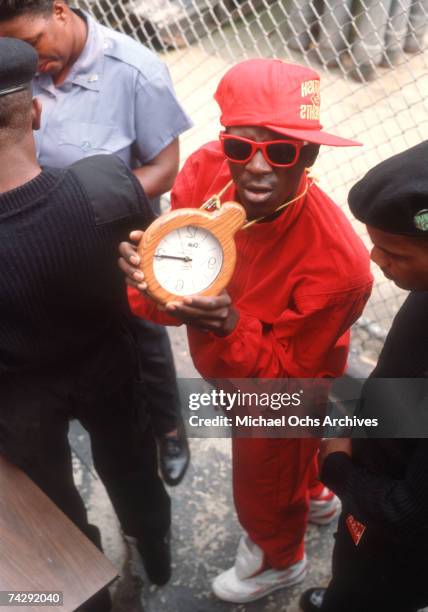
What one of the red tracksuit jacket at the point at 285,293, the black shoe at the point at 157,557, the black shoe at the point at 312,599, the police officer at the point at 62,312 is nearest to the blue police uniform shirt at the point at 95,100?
the red tracksuit jacket at the point at 285,293

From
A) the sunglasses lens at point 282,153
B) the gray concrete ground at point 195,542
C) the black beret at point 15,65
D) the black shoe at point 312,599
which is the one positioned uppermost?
the black beret at point 15,65

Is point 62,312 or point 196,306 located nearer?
point 196,306

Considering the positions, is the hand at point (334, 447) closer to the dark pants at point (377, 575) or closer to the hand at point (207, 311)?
the dark pants at point (377, 575)

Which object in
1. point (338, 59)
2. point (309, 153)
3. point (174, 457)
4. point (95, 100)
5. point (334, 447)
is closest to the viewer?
point (309, 153)

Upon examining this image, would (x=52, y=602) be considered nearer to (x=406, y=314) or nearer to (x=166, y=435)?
(x=406, y=314)

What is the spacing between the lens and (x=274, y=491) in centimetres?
220

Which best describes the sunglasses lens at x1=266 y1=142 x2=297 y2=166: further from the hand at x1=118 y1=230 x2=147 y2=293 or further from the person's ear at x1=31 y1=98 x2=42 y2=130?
the person's ear at x1=31 y1=98 x2=42 y2=130

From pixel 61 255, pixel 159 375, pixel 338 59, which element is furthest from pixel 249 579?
pixel 338 59

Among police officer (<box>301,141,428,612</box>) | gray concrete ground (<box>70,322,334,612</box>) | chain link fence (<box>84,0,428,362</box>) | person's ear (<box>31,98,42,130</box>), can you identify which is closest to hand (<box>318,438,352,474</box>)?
police officer (<box>301,141,428,612</box>)

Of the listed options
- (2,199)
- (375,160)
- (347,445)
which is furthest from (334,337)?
(375,160)

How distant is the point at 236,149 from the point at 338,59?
3.00 m

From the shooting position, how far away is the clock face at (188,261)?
162cm

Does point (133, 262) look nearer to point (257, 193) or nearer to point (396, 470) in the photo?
point (257, 193)

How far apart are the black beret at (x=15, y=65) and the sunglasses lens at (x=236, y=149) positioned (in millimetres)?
558
